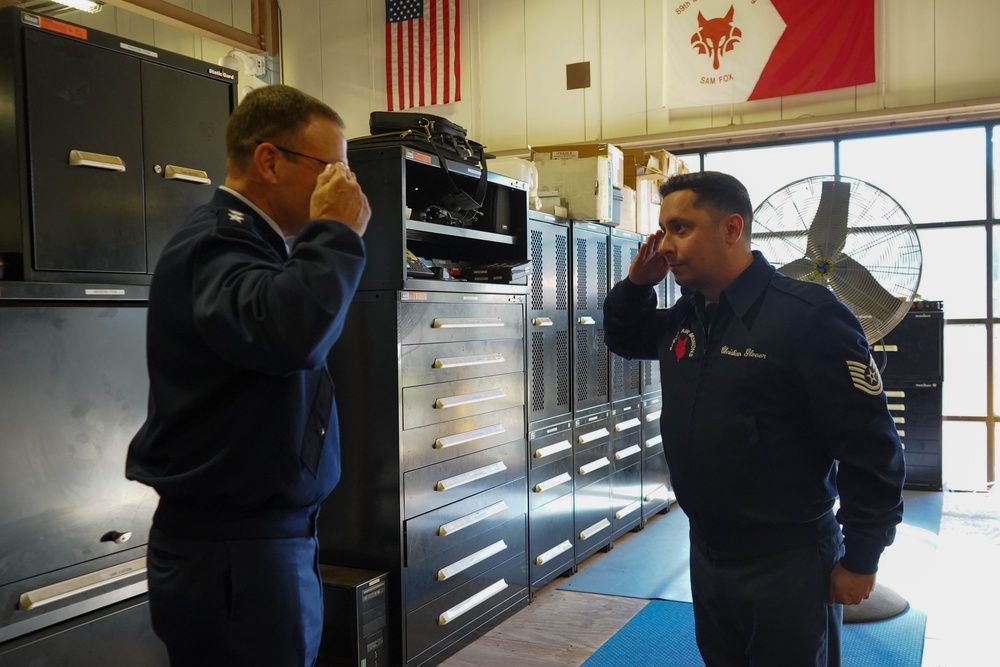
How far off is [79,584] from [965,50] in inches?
275

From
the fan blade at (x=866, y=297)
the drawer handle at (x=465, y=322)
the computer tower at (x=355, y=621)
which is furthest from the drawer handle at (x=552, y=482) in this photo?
the fan blade at (x=866, y=297)

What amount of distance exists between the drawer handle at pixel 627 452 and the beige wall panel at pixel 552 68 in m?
3.43

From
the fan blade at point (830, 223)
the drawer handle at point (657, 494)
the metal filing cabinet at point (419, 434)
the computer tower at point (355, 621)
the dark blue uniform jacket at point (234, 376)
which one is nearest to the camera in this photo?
the dark blue uniform jacket at point (234, 376)

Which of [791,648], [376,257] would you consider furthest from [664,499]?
[791,648]

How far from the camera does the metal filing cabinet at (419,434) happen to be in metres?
3.04

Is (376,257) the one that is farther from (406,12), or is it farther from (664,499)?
(406,12)

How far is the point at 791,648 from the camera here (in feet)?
5.75

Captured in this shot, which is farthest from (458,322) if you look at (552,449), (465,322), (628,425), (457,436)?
(628,425)

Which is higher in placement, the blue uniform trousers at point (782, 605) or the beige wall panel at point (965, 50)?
the beige wall panel at point (965, 50)

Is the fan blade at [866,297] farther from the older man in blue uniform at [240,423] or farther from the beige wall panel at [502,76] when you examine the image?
the beige wall panel at [502,76]

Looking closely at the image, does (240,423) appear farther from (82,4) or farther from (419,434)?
(82,4)

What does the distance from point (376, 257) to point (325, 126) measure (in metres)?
1.57

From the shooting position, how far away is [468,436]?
11.3 feet

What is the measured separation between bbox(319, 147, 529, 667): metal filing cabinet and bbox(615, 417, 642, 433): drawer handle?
5.12ft
